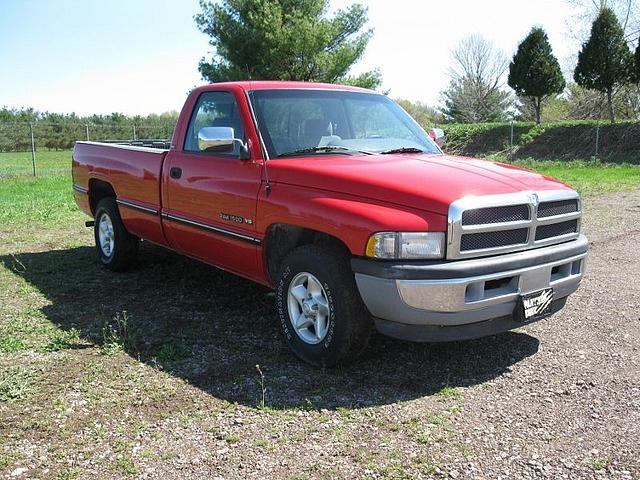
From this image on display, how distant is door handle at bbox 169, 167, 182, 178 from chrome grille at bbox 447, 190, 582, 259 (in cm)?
276

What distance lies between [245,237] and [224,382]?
1.18m

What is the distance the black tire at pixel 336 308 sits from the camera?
12.8 ft

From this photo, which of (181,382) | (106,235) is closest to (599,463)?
(181,382)

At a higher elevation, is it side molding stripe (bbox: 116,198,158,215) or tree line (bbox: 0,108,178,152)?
tree line (bbox: 0,108,178,152)

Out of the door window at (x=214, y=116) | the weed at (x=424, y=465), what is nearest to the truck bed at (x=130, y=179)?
the door window at (x=214, y=116)

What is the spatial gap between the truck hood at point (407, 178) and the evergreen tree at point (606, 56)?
23.7 metres

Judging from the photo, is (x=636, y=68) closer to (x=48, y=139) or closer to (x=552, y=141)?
(x=552, y=141)

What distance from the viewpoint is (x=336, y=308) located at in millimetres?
3928

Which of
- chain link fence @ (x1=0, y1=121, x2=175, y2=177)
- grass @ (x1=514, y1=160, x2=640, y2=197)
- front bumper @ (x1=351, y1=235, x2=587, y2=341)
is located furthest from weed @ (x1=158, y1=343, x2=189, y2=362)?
chain link fence @ (x1=0, y1=121, x2=175, y2=177)

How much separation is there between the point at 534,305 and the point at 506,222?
1.94 feet

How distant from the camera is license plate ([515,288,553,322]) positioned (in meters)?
3.94

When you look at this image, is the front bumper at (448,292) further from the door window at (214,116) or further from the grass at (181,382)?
Result: the door window at (214,116)

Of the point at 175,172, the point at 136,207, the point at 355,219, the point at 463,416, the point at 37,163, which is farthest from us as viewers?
the point at 37,163

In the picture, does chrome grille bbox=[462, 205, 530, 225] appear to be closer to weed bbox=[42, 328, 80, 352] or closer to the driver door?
the driver door
